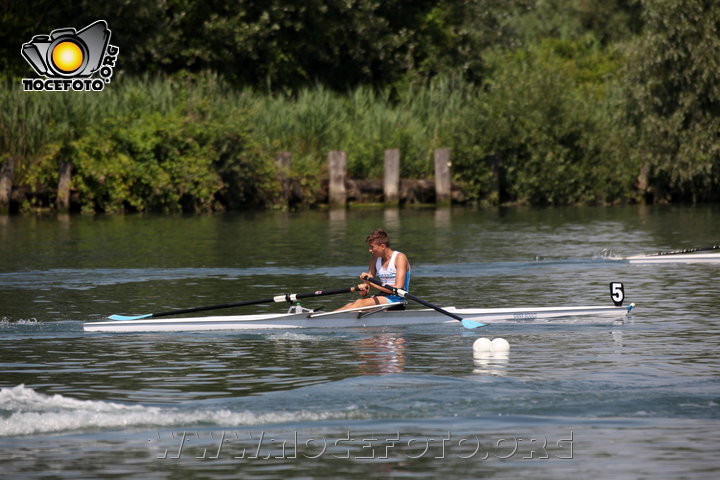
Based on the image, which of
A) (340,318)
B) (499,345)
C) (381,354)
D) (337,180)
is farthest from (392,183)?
(499,345)

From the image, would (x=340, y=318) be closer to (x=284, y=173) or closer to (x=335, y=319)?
(x=335, y=319)

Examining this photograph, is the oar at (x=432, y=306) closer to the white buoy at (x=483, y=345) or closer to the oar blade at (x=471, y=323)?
the oar blade at (x=471, y=323)

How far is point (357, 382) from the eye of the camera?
46.5 feet

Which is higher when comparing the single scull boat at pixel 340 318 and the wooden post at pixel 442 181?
the wooden post at pixel 442 181

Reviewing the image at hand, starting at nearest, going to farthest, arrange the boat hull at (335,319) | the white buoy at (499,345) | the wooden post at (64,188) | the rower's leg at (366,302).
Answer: the white buoy at (499,345) < the boat hull at (335,319) < the rower's leg at (366,302) < the wooden post at (64,188)

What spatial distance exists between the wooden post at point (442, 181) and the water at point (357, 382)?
74.9 feet

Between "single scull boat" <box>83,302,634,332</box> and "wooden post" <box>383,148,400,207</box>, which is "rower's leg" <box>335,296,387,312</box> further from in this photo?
"wooden post" <box>383,148,400,207</box>

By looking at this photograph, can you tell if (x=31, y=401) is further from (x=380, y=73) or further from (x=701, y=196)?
(x=380, y=73)

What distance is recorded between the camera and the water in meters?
11.1

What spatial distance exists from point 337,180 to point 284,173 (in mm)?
2128

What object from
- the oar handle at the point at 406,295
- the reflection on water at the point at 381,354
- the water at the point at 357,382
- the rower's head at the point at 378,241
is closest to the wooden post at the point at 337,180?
the water at the point at 357,382

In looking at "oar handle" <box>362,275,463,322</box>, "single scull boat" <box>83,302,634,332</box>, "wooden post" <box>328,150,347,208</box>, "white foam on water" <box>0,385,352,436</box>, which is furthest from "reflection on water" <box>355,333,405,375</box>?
"wooden post" <box>328,150,347,208</box>

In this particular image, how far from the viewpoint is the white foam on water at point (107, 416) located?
12.2 meters

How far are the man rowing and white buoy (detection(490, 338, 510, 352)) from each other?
286 centimetres
